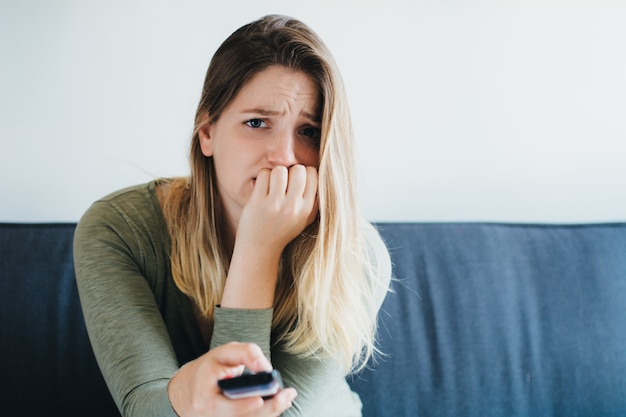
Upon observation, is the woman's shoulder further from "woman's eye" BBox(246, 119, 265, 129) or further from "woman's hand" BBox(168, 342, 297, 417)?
"woman's hand" BBox(168, 342, 297, 417)

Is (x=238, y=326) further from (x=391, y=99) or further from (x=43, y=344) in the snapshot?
(x=391, y=99)

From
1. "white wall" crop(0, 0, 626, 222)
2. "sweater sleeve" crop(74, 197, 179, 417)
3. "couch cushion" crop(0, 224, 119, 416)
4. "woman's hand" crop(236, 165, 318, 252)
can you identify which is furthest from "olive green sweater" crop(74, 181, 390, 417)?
"white wall" crop(0, 0, 626, 222)

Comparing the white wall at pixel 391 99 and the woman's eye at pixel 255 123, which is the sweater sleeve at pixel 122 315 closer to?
the woman's eye at pixel 255 123

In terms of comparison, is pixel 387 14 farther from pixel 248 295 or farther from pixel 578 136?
pixel 248 295

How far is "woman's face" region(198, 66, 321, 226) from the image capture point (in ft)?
3.00

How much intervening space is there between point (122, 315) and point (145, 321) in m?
0.04

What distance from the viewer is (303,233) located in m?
1.01

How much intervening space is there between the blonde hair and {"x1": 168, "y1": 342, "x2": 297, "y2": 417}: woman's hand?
31cm

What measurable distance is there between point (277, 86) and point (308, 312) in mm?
378

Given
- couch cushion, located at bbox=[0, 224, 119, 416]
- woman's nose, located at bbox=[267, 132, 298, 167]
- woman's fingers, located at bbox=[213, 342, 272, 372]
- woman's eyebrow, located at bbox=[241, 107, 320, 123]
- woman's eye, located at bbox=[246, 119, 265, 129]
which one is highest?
woman's eyebrow, located at bbox=[241, 107, 320, 123]

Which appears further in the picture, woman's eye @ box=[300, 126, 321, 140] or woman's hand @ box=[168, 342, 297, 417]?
woman's eye @ box=[300, 126, 321, 140]

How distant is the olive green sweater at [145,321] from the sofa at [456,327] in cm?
17

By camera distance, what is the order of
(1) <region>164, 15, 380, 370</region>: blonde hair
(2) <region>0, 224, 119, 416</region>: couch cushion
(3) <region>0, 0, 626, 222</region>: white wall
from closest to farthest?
(1) <region>164, 15, 380, 370</region>: blonde hair
(2) <region>0, 224, 119, 416</region>: couch cushion
(3) <region>0, 0, 626, 222</region>: white wall

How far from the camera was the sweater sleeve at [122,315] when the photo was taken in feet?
2.70
